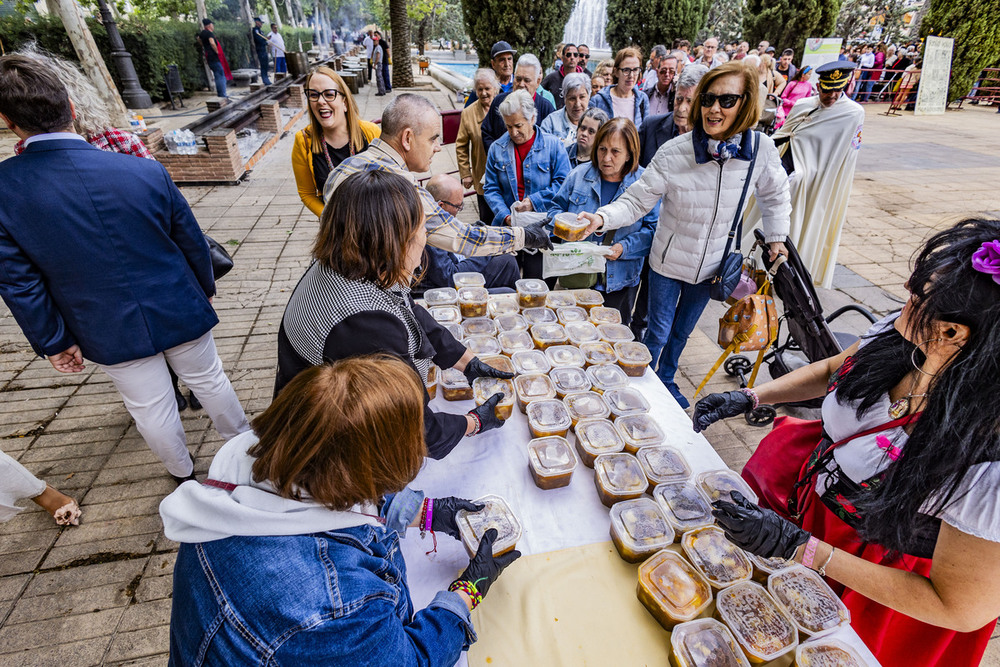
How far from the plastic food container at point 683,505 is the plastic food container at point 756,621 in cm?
21

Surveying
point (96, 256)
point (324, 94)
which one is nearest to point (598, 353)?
point (96, 256)

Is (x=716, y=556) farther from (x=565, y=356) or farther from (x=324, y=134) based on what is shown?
(x=324, y=134)

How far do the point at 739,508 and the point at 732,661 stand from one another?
0.38 metres

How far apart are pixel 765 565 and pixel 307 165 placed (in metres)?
3.64

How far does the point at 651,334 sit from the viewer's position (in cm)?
338

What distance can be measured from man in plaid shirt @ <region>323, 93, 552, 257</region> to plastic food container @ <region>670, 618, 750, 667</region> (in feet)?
5.93

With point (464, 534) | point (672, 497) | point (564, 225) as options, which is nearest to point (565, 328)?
point (564, 225)

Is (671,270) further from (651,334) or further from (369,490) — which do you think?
(369,490)

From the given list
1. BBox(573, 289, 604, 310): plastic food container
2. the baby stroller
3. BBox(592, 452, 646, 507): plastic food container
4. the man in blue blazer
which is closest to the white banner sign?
the baby stroller

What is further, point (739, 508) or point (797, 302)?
point (797, 302)

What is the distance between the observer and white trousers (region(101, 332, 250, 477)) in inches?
90.1

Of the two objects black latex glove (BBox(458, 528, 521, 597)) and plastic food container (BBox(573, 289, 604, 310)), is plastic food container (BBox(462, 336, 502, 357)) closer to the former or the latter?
plastic food container (BBox(573, 289, 604, 310))

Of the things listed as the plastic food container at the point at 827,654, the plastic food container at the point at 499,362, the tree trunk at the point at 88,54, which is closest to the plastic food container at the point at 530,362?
the plastic food container at the point at 499,362

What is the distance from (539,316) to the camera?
2.54 m
